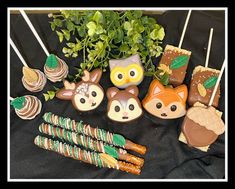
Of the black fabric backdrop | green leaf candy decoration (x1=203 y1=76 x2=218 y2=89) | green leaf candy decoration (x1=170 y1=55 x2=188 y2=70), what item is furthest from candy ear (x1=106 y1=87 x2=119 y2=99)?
green leaf candy decoration (x1=203 y1=76 x2=218 y2=89)

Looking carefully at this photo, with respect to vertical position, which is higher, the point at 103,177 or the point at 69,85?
the point at 69,85

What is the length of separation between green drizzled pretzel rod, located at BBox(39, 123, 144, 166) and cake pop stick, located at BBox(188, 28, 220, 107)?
41 centimetres

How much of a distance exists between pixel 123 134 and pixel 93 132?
153mm

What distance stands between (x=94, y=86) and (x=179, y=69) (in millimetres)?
441

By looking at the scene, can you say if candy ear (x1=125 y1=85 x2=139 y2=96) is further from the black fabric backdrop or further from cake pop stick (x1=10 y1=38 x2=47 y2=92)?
cake pop stick (x1=10 y1=38 x2=47 y2=92)

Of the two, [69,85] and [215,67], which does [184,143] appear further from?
[69,85]

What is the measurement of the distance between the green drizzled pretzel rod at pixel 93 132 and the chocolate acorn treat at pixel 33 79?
0.47 feet

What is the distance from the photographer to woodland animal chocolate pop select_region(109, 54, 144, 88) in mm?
1847

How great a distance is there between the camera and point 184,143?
1927 mm

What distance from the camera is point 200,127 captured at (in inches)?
73.1

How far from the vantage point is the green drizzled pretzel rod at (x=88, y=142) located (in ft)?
Result: 6.18

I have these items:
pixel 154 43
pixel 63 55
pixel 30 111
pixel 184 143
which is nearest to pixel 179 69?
pixel 154 43

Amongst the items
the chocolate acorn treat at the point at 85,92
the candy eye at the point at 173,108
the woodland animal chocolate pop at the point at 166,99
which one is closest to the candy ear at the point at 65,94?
the chocolate acorn treat at the point at 85,92

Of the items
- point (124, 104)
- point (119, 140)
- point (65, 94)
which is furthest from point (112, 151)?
point (65, 94)
